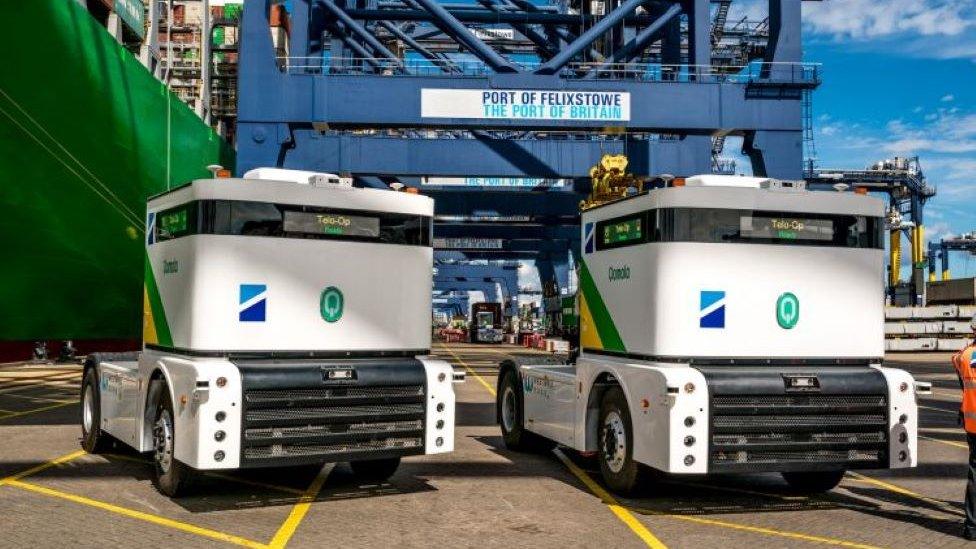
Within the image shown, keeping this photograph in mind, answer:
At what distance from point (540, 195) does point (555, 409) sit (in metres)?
28.1

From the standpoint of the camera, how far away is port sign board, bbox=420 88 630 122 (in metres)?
23.7

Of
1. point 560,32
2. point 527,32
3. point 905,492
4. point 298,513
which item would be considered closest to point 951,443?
point 905,492

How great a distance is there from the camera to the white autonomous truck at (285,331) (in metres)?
8.46

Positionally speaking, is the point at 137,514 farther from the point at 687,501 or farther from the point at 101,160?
the point at 101,160

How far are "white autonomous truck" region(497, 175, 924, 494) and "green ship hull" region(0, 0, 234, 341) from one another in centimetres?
2401

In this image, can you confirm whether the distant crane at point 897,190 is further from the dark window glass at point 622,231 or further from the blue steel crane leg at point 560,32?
the dark window glass at point 622,231

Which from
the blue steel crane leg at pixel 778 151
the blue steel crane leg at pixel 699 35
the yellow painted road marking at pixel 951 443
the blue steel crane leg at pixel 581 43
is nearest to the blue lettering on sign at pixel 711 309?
the yellow painted road marking at pixel 951 443

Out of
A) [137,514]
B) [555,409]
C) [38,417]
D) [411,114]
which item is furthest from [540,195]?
[137,514]

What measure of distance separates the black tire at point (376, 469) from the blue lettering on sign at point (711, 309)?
12.5 ft

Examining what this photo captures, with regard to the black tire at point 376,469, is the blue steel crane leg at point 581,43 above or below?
above

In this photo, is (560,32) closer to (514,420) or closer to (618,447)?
(514,420)

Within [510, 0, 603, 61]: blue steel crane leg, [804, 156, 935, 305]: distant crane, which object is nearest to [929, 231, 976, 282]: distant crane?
[804, 156, 935, 305]: distant crane

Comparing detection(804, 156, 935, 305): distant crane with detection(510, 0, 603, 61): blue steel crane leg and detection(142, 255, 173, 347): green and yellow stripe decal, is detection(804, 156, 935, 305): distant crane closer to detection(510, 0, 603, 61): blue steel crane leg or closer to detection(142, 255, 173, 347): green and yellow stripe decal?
detection(510, 0, 603, 61): blue steel crane leg

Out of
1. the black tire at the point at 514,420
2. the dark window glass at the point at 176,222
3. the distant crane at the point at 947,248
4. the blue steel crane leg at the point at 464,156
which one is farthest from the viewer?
the distant crane at the point at 947,248
